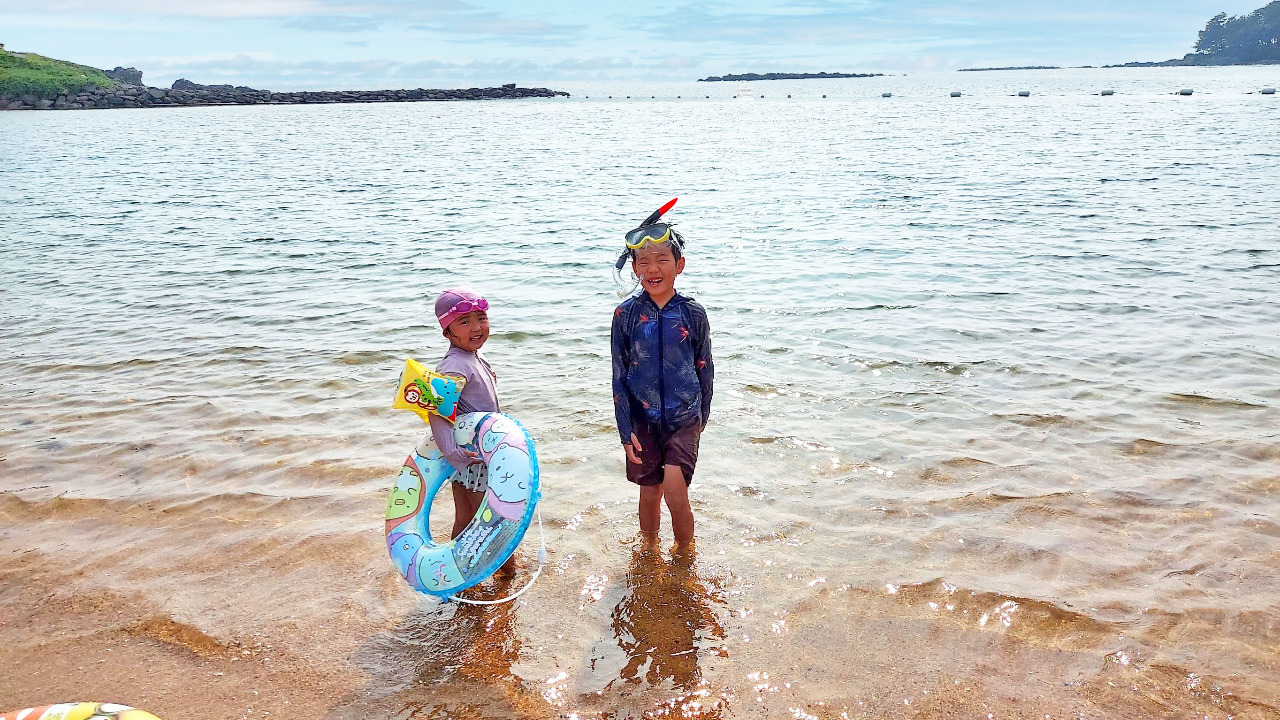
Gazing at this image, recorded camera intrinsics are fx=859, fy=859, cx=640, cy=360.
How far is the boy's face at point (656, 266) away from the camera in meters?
4.19

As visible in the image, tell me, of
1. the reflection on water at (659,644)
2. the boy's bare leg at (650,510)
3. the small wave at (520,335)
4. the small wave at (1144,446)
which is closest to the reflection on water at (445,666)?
the reflection on water at (659,644)

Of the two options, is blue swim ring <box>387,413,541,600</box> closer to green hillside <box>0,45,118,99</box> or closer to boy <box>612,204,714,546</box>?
boy <box>612,204,714,546</box>

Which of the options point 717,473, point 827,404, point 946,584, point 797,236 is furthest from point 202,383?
point 797,236

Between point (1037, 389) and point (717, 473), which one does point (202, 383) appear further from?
point (1037, 389)

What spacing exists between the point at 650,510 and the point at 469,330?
148cm

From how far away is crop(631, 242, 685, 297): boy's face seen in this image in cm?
419

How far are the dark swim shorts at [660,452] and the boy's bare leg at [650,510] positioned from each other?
0.16 metres

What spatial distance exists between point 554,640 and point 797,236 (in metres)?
13.1

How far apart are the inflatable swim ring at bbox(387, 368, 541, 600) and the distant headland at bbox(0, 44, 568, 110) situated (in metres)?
113

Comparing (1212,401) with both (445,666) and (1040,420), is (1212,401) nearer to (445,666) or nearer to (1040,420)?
(1040,420)

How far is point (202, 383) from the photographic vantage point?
7.98 meters

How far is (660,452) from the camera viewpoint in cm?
448

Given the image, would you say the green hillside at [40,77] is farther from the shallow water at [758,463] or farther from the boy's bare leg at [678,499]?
the boy's bare leg at [678,499]

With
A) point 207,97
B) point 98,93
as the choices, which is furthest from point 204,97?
point 98,93
